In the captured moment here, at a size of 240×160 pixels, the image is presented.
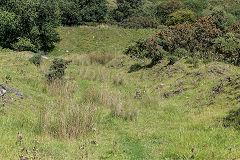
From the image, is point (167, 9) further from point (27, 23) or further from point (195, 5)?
point (27, 23)

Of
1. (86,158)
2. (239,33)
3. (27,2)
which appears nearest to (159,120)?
(86,158)

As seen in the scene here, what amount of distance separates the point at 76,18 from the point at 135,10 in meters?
17.2

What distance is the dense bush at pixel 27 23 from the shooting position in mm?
23594

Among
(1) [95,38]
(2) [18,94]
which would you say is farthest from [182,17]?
(2) [18,94]

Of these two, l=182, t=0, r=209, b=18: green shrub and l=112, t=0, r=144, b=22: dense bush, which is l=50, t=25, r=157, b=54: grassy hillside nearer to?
l=112, t=0, r=144, b=22: dense bush

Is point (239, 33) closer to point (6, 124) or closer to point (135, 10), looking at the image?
point (6, 124)

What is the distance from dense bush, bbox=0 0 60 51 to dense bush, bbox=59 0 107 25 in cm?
807

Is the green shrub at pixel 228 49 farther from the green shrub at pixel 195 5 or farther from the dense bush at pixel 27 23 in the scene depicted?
the green shrub at pixel 195 5

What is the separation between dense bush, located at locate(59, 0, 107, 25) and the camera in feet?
118

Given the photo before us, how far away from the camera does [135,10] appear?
49531mm

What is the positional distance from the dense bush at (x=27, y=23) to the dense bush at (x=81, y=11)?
26.5 feet

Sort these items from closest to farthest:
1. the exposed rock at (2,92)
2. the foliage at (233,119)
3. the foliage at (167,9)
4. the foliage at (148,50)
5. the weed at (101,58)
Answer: the foliage at (233,119) → the exposed rock at (2,92) → the foliage at (148,50) → the weed at (101,58) → the foliage at (167,9)

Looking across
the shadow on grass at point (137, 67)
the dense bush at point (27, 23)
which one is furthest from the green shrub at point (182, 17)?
the shadow on grass at point (137, 67)

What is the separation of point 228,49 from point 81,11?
98.3 ft
